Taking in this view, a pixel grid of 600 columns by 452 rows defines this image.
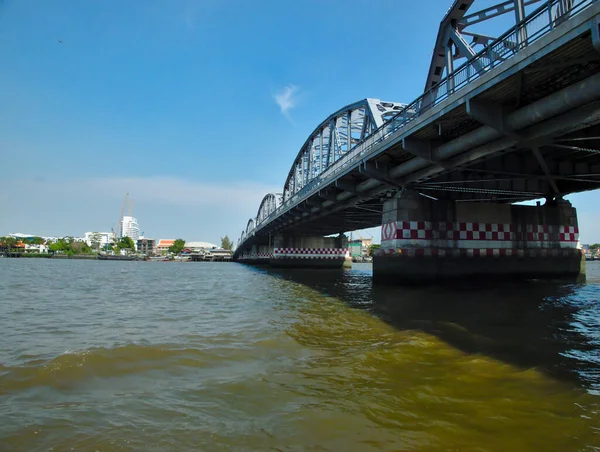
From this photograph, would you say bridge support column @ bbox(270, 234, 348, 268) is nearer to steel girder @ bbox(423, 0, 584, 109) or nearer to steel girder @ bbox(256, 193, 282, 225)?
steel girder @ bbox(256, 193, 282, 225)

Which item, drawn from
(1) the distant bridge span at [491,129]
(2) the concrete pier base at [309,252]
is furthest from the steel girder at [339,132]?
(2) the concrete pier base at [309,252]

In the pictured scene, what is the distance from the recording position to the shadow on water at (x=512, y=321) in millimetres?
4945

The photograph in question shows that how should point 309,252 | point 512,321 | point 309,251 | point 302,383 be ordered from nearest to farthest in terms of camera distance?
point 302,383 → point 512,321 → point 309,252 → point 309,251

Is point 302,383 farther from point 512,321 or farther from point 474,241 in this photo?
point 474,241

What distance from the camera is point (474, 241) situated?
52.1ft

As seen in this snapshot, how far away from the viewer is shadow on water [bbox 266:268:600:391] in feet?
16.2

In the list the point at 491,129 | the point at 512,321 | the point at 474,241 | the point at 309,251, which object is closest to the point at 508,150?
the point at 491,129

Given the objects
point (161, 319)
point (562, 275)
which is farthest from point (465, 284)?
point (161, 319)

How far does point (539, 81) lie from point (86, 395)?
10371 mm

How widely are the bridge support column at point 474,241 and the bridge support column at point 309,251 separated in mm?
32016

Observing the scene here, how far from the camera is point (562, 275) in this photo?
17016 mm

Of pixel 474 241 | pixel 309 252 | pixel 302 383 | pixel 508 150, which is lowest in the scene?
pixel 302 383

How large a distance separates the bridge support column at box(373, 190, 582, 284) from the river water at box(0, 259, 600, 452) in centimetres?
663

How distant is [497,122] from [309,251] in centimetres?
3995
